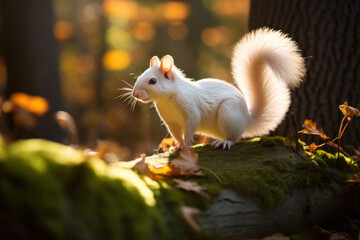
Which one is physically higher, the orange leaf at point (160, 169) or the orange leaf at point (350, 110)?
the orange leaf at point (350, 110)

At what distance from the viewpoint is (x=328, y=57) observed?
133 inches

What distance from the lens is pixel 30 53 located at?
6133 mm

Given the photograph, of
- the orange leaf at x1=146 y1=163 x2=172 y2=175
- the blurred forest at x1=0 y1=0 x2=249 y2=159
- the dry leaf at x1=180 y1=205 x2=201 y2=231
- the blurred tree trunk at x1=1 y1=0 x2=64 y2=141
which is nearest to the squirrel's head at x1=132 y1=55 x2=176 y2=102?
the orange leaf at x1=146 y1=163 x2=172 y2=175

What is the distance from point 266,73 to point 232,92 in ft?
1.20

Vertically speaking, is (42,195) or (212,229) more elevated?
(42,195)

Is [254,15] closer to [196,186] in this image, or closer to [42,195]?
[196,186]

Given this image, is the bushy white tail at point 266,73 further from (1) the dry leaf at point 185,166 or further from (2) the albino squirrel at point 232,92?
(1) the dry leaf at point 185,166

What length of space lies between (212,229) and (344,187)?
1.18 m

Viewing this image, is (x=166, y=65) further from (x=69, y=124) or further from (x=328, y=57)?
(x=328, y=57)

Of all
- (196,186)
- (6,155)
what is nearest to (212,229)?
(196,186)

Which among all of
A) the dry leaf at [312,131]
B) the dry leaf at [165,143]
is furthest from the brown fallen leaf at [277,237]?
the dry leaf at [165,143]

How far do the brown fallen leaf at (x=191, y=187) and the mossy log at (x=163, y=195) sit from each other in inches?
1.0

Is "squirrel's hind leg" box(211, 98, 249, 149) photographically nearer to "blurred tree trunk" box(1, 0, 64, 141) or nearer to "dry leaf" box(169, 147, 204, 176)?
"dry leaf" box(169, 147, 204, 176)

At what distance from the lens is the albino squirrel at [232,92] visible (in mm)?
2840
